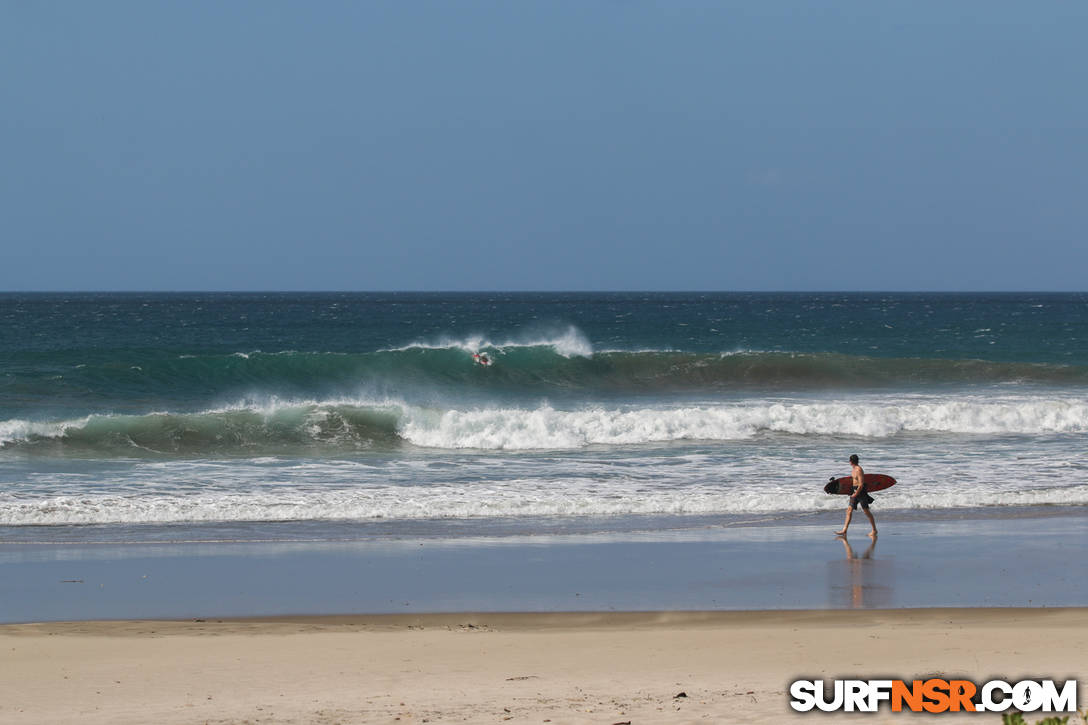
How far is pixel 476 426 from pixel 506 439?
42.4 inches

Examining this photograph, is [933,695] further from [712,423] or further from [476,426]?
[476,426]

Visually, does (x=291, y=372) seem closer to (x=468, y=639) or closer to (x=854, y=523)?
(x=854, y=523)

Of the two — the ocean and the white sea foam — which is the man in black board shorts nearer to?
the ocean

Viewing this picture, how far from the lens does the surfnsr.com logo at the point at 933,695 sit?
6953 millimetres

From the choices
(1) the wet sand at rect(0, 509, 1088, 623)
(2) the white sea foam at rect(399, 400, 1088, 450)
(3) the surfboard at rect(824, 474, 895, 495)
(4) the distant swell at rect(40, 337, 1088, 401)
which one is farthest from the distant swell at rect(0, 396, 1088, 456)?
(1) the wet sand at rect(0, 509, 1088, 623)

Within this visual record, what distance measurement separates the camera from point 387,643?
904 centimetres

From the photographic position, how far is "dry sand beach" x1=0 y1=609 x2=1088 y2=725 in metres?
7.16

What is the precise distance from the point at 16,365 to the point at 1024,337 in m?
46.2

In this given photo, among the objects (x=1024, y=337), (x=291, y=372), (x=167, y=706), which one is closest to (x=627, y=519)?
(x=167, y=706)

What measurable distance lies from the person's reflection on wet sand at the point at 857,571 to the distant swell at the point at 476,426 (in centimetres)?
986

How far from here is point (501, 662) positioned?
8453 mm

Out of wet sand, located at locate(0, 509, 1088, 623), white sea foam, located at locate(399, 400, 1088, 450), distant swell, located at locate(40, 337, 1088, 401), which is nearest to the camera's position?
wet sand, located at locate(0, 509, 1088, 623)

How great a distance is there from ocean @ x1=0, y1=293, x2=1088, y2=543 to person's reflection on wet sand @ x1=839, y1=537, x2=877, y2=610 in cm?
207

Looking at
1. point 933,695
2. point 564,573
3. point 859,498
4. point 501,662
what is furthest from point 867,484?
point 501,662
